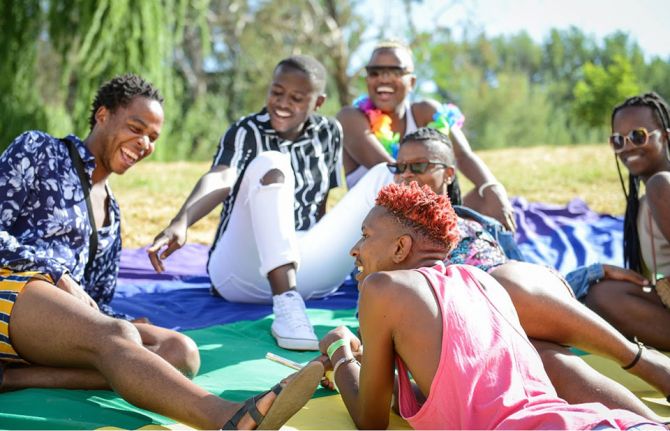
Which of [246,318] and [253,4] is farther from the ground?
[253,4]

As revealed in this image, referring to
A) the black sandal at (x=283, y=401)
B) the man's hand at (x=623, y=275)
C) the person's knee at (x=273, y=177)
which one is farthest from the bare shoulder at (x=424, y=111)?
the black sandal at (x=283, y=401)

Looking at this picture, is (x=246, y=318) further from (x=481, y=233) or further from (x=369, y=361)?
(x=369, y=361)

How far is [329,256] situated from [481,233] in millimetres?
1138

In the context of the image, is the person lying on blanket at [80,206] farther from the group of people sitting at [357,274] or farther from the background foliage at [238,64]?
the background foliage at [238,64]

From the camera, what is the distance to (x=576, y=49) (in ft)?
194

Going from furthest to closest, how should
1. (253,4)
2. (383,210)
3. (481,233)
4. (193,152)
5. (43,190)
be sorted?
(253,4) < (193,152) < (481,233) < (43,190) < (383,210)

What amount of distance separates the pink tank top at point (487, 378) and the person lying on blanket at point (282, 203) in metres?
1.44

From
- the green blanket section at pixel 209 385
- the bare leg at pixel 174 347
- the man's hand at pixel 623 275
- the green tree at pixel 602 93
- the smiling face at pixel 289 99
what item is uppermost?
the green tree at pixel 602 93

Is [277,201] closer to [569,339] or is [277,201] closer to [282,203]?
[282,203]

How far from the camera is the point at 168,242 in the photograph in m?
3.42

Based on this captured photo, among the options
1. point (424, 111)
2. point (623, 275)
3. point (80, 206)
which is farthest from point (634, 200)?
point (80, 206)

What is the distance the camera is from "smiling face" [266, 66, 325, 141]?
4137mm

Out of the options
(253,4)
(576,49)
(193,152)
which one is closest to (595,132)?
(253,4)

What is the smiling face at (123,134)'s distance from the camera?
323 cm
